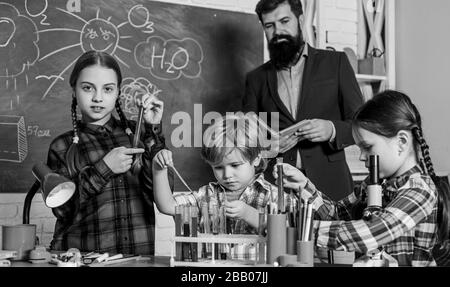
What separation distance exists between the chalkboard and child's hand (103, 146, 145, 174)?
2.36ft

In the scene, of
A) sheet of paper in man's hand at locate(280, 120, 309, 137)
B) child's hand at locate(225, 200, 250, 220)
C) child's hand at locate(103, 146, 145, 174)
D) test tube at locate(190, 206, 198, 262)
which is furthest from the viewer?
sheet of paper in man's hand at locate(280, 120, 309, 137)

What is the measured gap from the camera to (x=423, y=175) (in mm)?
1719

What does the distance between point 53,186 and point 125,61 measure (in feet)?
5.07

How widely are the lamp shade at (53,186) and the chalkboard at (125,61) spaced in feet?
3.92

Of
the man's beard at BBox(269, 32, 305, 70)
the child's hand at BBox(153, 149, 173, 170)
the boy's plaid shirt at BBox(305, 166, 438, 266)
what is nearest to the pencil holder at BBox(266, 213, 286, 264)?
the boy's plaid shirt at BBox(305, 166, 438, 266)

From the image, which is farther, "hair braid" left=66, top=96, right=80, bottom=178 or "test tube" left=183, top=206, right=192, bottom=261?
"hair braid" left=66, top=96, right=80, bottom=178

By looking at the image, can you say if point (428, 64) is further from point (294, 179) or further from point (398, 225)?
point (398, 225)

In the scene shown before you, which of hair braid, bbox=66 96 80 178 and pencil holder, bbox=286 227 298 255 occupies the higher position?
hair braid, bbox=66 96 80 178

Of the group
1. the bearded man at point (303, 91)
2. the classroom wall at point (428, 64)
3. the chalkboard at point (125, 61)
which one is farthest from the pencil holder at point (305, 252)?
the classroom wall at point (428, 64)

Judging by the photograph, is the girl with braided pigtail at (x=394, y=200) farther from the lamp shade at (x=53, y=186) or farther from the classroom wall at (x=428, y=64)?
the classroom wall at (x=428, y=64)

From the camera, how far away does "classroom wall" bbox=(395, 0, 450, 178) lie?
385cm

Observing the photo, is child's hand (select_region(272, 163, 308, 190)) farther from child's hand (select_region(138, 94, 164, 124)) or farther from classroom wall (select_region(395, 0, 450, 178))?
classroom wall (select_region(395, 0, 450, 178))
